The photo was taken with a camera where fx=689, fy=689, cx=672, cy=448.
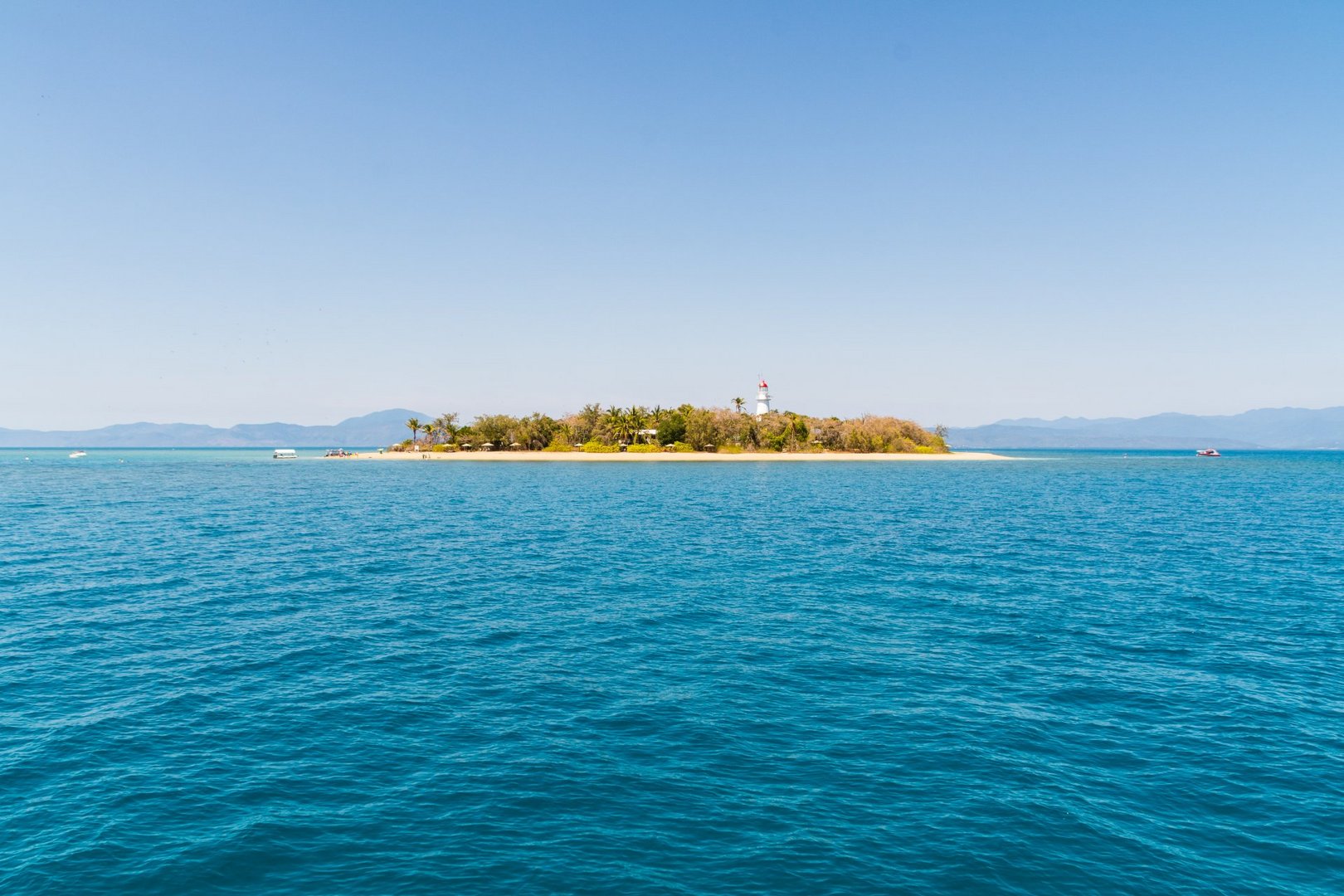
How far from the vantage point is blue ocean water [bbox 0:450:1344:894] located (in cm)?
1412

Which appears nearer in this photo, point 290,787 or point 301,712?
point 290,787

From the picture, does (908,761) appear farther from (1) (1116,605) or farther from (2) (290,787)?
(1) (1116,605)

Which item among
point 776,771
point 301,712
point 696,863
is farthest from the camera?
point 301,712

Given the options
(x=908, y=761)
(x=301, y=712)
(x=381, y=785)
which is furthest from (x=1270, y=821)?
(x=301, y=712)

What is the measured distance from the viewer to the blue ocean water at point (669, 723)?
46.3 ft

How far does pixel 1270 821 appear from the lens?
1583 centimetres

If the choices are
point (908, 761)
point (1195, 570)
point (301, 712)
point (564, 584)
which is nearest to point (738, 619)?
point (564, 584)

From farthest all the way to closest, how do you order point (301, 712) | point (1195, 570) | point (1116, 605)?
1. point (1195, 570)
2. point (1116, 605)
3. point (301, 712)

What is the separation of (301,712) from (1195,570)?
50.8 meters

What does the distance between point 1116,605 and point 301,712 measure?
36.9m

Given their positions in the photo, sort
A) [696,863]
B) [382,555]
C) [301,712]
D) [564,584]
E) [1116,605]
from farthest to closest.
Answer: [382,555] → [564,584] → [1116,605] → [301,712] → [696,863]

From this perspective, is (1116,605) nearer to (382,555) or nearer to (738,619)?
(738,619)

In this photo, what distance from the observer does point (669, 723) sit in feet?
67.3

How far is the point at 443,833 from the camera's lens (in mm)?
14773
